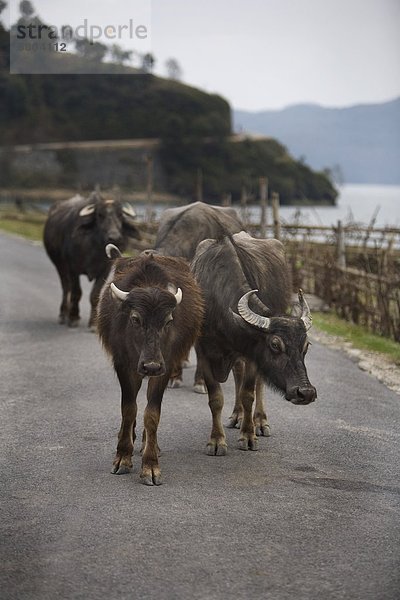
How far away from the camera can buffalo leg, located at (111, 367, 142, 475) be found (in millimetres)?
6980

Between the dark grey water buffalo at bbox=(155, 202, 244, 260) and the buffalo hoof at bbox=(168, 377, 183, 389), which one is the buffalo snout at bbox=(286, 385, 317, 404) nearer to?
the buffalo hoof at bbox=(168, 377, 183, 389)

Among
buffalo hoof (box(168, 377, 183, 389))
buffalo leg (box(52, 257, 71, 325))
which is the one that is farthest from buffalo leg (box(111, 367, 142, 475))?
buffalo leg (box(52, 257, 71, 325))

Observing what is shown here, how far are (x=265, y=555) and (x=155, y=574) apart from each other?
662 millimetres

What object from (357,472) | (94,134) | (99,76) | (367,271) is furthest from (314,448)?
(99,76)

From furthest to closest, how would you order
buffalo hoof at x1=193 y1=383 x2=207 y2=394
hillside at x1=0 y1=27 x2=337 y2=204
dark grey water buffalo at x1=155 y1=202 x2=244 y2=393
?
hillside at x1=0 y1=27 x2=337 y2=204
dark grey water buffalo at x1=155 y1=202 x2=244 y2=393
buffalo hoof at x1=193 y1=383 x2=207 y2=394

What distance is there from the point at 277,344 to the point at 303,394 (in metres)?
0.48

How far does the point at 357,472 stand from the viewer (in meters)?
7.11

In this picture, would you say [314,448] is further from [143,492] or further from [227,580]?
[227,580]

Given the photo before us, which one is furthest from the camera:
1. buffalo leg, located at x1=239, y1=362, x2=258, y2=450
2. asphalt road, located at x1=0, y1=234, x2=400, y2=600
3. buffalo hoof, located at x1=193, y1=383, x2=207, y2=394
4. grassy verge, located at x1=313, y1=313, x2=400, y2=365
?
grassy verge, located at x1=313, y1=313, x2=400, y2=365

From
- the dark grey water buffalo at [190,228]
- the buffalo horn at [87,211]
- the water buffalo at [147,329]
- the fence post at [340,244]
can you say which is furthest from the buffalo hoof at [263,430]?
the fence post at [340,244]

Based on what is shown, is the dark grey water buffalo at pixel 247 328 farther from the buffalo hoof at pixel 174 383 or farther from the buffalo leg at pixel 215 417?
the buffalo hoof at pixel 174 383

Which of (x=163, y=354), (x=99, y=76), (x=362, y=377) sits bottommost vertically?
(x=362, y=377)

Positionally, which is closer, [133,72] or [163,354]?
[163,354]

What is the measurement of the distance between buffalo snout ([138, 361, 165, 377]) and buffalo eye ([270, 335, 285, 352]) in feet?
3.24
